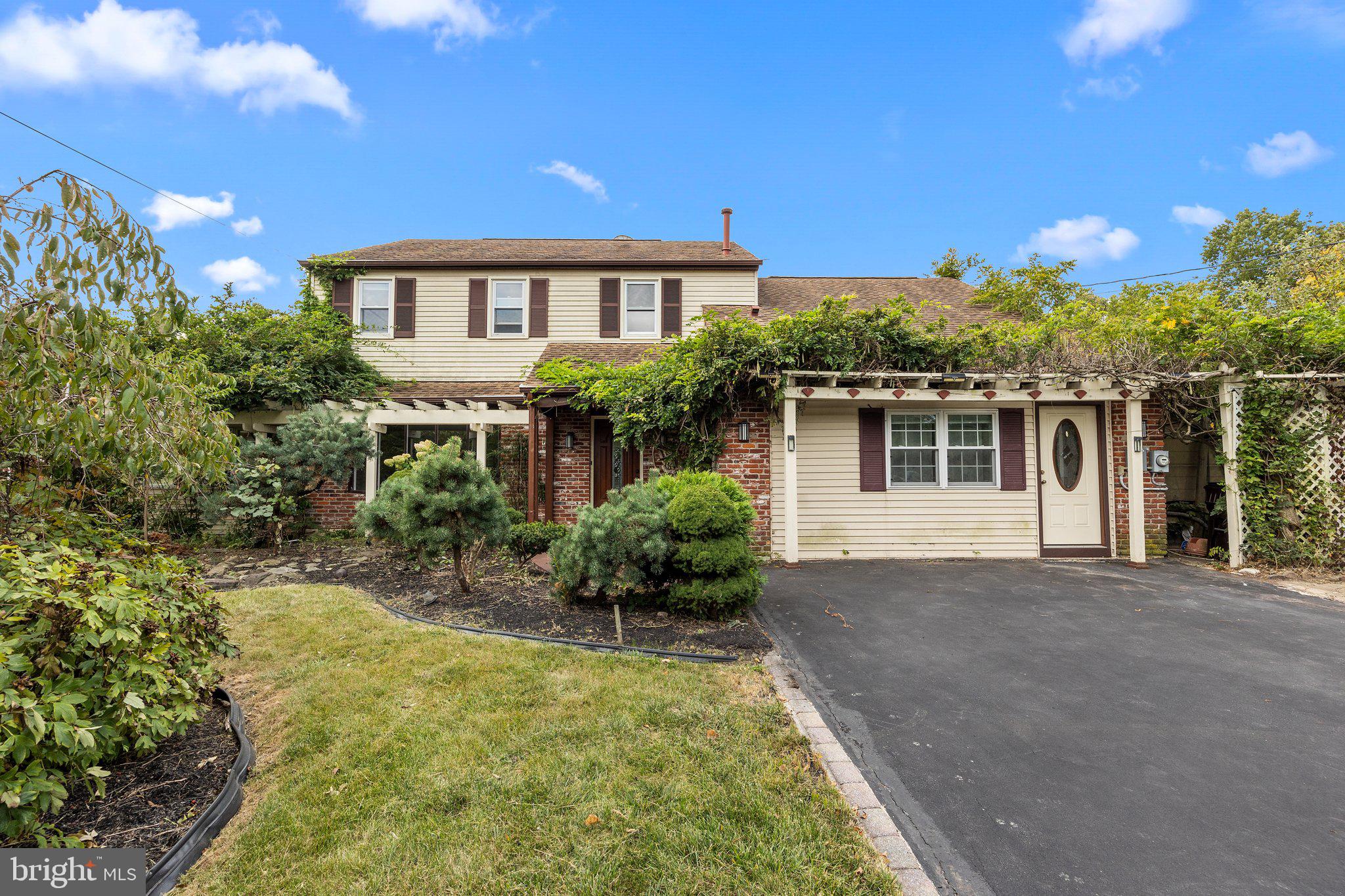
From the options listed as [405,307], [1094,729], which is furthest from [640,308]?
[1094,729]

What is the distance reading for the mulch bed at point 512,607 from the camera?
454 cm

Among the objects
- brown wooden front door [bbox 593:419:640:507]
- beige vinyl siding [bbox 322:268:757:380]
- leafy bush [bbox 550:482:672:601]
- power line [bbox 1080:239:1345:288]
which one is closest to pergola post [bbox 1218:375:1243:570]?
power line [bbox 1080:239:1345:288]

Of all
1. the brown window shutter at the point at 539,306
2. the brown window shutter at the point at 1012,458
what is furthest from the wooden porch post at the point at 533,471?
the brown window shutter at the point at 1012,458

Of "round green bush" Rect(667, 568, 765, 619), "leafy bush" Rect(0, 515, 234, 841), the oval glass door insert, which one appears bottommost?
"round green bush" Rect(667, 568, 765, 619)

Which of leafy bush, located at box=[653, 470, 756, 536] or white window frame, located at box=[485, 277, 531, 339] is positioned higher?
white window frame, located at box=[485, 277, 531, 339]

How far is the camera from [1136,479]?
775cm

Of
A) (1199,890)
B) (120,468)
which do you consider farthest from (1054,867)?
(120,468)

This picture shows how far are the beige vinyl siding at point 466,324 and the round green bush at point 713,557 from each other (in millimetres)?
7288

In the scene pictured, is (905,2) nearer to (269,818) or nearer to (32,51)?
(32,51)

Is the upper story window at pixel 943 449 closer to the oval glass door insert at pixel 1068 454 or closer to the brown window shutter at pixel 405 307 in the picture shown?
the oval glass door insert at pixel 1068 454

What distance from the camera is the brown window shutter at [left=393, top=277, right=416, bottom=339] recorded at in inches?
447

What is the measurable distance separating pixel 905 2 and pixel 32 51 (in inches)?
439

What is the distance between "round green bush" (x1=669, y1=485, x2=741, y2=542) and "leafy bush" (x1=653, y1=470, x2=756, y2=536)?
0.08 m

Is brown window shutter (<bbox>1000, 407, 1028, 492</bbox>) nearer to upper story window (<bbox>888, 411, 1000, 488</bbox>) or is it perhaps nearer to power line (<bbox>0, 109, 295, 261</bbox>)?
upper story window (<bbox>888, 411, 1000, 488</bbox>)
